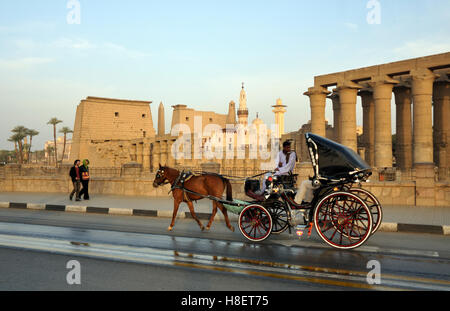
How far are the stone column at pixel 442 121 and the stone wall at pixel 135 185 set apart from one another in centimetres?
1462

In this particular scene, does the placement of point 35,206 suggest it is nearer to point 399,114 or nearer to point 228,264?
point 228,264

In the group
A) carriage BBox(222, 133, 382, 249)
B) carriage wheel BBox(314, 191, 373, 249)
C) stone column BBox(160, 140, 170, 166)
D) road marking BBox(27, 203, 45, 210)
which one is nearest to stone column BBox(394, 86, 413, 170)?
carriage BBox(222, 133, 382, 249)

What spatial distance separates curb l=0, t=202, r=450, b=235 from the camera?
31.4 feet

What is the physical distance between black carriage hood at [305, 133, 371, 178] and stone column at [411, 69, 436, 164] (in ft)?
53.9

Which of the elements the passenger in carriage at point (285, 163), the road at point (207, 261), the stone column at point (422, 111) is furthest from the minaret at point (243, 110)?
the passenger in carriage at point (285, 163)

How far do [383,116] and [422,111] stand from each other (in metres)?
2.14

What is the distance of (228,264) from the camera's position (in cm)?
594

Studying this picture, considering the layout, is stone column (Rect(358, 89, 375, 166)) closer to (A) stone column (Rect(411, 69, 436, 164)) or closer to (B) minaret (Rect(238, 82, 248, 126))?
(A) stone column (Rect(411, 69, 436, 164))

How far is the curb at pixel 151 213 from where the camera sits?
9.57m

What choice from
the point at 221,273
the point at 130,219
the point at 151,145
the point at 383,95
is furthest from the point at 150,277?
the point at 151,145

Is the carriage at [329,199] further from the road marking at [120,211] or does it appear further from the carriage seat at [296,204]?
the road marking at [120,211]

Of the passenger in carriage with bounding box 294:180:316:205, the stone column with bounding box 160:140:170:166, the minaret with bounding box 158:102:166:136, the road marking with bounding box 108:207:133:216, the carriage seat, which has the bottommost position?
the road marking with bounding box 108:207:133:216
